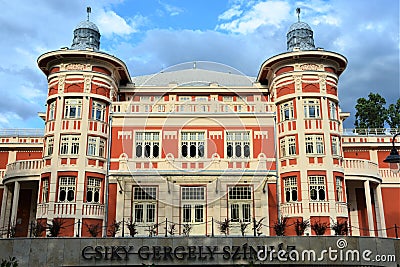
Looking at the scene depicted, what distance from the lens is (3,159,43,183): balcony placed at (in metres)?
30.9

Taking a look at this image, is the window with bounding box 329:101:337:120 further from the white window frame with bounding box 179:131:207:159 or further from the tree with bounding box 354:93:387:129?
the tree with bounding box 354:93:387:129

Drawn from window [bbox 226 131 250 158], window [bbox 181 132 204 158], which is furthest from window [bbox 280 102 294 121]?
window [bbox 181 132 204 158]

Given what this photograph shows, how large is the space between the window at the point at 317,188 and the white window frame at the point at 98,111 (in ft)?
48.8

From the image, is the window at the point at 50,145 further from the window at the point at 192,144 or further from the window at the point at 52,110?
the window at the point at 192,144

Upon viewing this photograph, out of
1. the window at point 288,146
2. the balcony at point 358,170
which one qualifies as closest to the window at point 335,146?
the balcony at point 358,170

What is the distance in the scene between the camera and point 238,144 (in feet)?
102

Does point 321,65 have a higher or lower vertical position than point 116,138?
higher

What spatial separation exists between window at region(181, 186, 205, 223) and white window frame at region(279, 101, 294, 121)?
7.66 meters

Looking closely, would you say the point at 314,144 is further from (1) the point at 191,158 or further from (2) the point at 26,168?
(2) the point at 26,168

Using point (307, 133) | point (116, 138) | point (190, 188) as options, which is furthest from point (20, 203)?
point (307, 133)

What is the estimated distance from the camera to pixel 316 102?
30688 millimetres

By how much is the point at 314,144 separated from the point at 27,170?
2010 centimetres

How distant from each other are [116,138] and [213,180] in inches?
296

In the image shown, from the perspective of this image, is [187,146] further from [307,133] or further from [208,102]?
[307,133]
